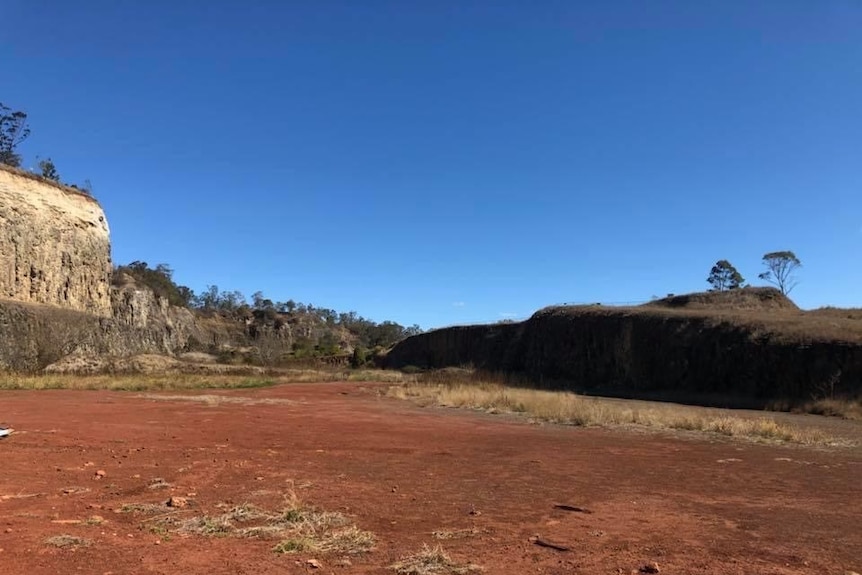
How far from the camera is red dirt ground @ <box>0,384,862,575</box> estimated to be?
6.33m

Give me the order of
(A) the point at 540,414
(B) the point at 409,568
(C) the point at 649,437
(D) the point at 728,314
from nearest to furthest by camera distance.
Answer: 1. (B) the point at 409,568
2. (C) the point at 649,437
3. (A) the point at 540,414
4. (D) the point at 728,314

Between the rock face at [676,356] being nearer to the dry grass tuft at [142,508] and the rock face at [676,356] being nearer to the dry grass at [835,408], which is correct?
the dry grass at [835,408]

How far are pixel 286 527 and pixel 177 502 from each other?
1.98m

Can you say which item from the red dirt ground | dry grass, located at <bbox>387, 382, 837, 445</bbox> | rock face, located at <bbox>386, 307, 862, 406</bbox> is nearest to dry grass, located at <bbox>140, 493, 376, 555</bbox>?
→ the red dirt ground

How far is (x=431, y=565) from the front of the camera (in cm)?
597

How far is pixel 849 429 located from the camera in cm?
2369

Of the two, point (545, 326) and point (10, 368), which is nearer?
point (10, 368)

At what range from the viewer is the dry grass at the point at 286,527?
21.9 ft

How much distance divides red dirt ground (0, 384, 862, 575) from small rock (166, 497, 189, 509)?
205 mm

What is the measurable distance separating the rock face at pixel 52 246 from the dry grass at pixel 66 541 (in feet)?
147

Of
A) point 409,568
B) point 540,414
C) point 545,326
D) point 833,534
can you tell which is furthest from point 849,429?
point 545,326

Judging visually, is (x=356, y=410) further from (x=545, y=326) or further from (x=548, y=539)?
(x=545, y=326)

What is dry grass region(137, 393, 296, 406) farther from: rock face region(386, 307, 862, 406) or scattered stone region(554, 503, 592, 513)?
rock face region(386, 307, 862, 406)

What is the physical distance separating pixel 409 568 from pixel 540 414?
20482 mm
